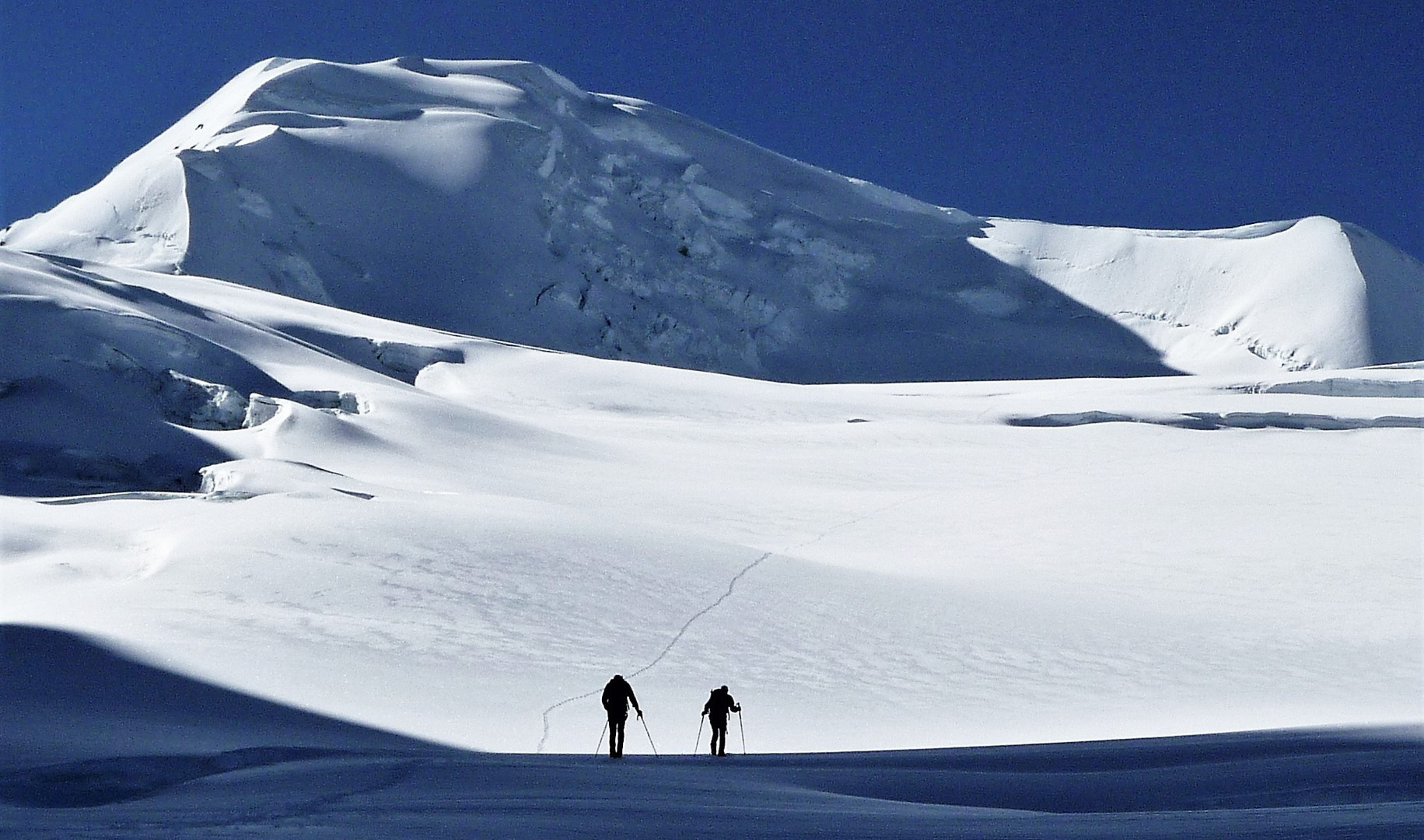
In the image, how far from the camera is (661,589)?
13781 mm

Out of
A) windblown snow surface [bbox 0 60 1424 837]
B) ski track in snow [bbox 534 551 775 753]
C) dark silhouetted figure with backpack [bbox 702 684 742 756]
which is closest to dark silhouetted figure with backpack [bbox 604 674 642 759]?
windblown snow surface [bbox 0 60 1424 837]

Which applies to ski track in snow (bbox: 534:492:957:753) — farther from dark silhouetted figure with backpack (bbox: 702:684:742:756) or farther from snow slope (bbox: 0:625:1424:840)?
snow slope (bbox: 0:625:1424:840)

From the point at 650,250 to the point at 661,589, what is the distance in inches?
1944

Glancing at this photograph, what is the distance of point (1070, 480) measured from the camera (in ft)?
71.3

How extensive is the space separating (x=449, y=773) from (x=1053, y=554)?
12.2 m

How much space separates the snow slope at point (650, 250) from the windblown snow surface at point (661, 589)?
815 centimetres

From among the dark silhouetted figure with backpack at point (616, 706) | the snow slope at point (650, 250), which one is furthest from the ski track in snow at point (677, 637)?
the snow slope at point (650, 250)

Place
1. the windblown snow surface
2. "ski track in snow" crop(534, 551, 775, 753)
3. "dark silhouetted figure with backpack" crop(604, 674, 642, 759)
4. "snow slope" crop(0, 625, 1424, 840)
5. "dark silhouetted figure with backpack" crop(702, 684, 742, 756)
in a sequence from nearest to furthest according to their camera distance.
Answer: "snow slope" crop(0, 625, 1424, 840)
the windblown snow surface
"dark silhouetted figure with backpack" crop(604, 674, 642, 759)
"dark silhouetted figure with backpack" crop(702, 684, 742, 756)
"ski track in snow" crop(534, 551, 775, 753)

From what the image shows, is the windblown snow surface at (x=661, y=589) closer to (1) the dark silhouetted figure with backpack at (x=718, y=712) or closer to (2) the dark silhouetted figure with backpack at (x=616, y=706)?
(2) the dark silhouetted figure with backpack at (x=616, y=706)

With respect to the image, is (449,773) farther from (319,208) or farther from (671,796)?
(319,208)

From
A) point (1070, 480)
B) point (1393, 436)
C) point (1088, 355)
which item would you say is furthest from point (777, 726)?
point (1088, 355)

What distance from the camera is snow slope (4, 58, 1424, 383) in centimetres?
5275

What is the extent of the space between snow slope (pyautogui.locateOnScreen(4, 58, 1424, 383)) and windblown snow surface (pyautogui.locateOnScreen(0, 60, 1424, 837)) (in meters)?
8.15

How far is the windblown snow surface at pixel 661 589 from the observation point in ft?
21.3
